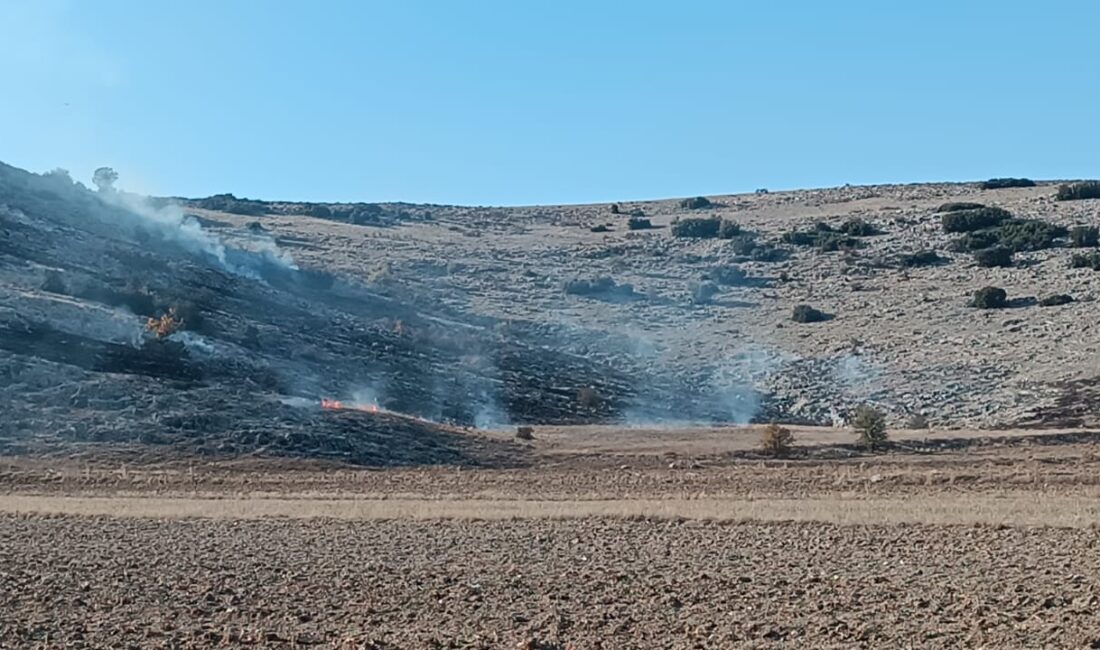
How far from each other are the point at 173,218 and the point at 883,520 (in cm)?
7056

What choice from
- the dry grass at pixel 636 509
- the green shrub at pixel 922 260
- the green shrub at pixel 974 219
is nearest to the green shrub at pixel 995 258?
the green shrub at pixel 922 260

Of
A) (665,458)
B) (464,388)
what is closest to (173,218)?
(464,388)

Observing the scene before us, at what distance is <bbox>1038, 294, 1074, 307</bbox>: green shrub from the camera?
2520 inches

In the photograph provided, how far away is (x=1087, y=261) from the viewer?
6988 centimetres

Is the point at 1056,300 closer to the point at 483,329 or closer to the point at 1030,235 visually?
the point at 1030,235

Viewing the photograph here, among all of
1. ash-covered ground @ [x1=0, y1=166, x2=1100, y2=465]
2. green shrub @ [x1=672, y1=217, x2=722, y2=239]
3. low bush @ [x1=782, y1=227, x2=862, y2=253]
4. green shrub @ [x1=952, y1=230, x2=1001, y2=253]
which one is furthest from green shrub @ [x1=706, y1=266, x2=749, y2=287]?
green shrub @ [x1=952, y1=230, x2=1001, y2=253]

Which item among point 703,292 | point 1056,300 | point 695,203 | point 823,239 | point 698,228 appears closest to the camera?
point 1056,300

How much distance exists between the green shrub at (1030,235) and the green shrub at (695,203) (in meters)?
30.4

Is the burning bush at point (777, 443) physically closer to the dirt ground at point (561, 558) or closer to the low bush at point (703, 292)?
the dirt ground at point (561, 558)

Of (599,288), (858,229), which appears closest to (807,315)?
(599,288)

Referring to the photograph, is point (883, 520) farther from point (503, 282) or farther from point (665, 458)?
point (503, 282)

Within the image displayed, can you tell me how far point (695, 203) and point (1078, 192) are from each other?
30312 millimetres

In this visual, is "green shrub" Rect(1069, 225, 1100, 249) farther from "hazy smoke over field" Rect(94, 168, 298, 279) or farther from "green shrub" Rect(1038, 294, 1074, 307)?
"hazy smoke over field" Rect(94, 168, 298, 279)

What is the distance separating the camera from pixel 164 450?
40.2 meters
